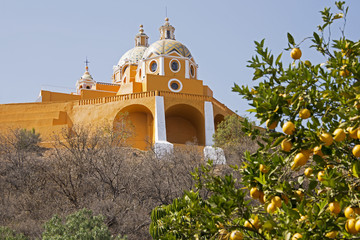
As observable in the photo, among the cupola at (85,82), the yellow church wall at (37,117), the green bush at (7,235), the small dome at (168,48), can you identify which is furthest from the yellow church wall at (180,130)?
the green bush at (7,235)

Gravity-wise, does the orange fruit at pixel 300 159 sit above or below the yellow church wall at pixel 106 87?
below

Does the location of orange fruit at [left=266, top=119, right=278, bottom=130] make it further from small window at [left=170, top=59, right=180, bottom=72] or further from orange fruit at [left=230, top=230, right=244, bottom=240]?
small window at [left=170, top=59, right=180, bottom=72]

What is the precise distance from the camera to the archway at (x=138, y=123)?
22.9 meters

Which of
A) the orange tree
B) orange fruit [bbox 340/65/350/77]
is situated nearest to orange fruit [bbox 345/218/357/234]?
the orange tree

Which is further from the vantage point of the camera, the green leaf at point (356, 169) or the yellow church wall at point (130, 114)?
the yellow church wall at point (130, 114)

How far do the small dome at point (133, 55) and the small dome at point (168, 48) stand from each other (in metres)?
7.28

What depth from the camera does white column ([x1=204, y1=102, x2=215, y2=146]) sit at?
76.0 ft

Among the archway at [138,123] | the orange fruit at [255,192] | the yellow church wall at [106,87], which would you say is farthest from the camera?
the yellow church wall at [106,87]

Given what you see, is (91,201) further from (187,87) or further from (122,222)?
(187,87)

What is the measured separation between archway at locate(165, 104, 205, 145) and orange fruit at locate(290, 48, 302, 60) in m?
20.7

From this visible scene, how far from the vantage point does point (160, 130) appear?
22.5m

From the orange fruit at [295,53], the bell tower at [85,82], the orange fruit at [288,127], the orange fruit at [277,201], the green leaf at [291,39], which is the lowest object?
the orange fruit at [277,201]

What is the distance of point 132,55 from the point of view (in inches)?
1356

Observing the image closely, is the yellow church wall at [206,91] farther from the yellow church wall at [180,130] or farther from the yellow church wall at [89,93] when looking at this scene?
the yellow church wall at [89,93]
